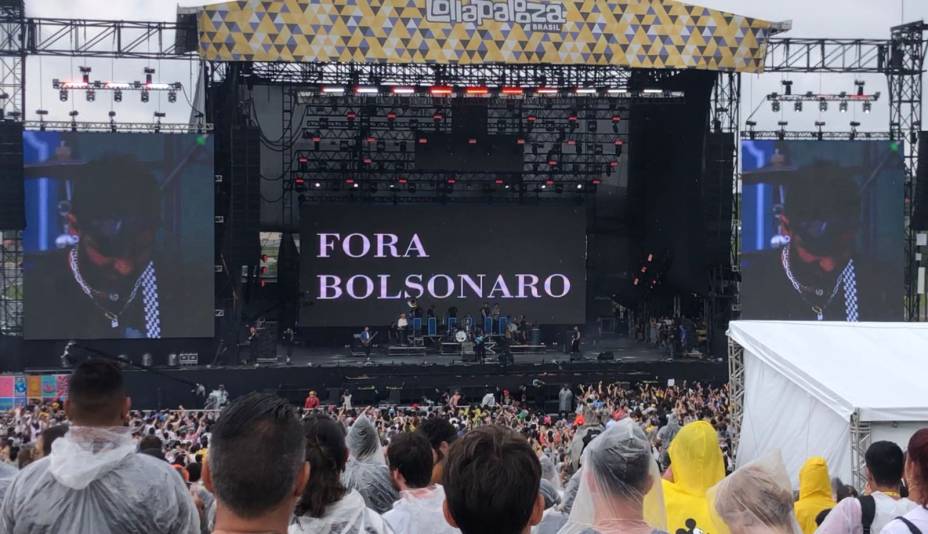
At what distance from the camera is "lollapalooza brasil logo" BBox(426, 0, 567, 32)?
70.1 feet

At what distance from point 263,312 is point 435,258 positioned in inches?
171

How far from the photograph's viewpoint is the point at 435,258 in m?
25.4

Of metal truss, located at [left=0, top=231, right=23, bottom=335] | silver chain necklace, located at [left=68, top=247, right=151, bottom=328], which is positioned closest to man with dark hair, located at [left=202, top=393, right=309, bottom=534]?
silver chain necklace, located at [left=68, top=247, right=151, bottom=328]

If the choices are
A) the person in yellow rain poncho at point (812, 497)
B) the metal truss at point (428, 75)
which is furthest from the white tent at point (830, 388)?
the metal truss at point (428, 75)

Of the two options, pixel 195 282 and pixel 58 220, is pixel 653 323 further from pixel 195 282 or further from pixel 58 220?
pixel 58 220

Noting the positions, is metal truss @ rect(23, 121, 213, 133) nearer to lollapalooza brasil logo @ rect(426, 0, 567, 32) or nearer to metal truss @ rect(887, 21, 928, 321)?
lollapalooza brasil logo @ rect(426, 0, 567, 32)

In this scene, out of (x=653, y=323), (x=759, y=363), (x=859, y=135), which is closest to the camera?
(x=759, y=363)

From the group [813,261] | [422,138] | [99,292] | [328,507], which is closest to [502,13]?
[422,138]

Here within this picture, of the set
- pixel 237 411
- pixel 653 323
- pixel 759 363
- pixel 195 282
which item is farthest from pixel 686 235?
pixel 237 411

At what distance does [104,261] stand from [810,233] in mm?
14562

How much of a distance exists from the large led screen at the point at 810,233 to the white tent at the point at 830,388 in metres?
10.5

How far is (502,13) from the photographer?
848 inches

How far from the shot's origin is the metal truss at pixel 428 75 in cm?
2373

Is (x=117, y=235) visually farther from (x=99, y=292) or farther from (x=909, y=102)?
(x=909, y=102)
